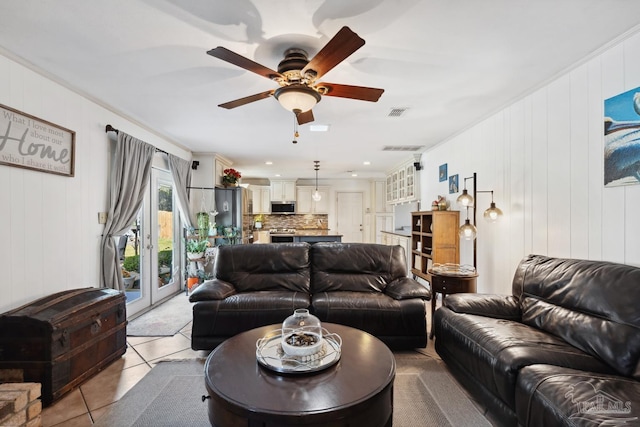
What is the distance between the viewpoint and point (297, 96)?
208cm

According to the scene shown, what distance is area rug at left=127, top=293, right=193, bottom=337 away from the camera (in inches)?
131

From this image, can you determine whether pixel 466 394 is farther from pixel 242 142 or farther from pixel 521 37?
pixel 242 142

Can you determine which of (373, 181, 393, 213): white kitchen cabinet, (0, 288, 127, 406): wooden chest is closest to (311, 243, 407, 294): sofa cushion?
(0, 288, 127, 406): wooden chest

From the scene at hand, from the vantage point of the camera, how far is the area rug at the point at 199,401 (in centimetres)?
187

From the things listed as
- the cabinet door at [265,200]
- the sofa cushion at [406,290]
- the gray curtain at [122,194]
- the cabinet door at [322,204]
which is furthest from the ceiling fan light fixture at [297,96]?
the cabinet door at [265,200]

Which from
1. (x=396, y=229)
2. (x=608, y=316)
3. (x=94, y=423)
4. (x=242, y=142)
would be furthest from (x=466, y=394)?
(x=396, y=229)

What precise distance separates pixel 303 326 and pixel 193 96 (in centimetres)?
257

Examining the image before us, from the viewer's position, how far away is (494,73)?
2525mm

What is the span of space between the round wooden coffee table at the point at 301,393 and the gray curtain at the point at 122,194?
224 cm

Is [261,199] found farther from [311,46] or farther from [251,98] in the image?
[311,46]

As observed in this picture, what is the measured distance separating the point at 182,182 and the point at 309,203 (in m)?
4.38

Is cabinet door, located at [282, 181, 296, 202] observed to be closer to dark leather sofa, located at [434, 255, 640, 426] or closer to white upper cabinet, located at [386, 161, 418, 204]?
white upper cabinet, located at [386, 161, 418, 204]

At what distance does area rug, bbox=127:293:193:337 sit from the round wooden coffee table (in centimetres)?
208

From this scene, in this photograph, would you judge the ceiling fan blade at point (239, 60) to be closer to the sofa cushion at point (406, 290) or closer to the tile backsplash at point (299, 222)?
the sofa cushion at point (406, 290)
